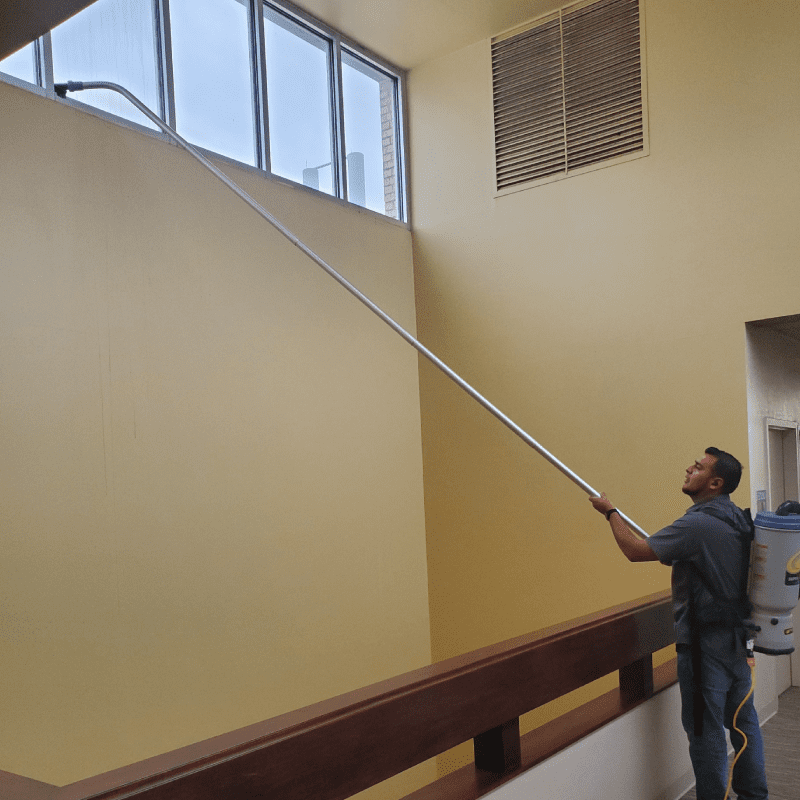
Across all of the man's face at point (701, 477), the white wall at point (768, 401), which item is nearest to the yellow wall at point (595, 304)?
the white wall at point (768, 401)

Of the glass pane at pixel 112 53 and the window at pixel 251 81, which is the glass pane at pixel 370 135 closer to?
the window at pixel 251 81

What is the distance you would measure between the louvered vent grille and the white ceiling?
0.15 m

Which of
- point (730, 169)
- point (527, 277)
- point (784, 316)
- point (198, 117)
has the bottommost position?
point (784, 316)

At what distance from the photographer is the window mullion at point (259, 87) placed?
4848 mm

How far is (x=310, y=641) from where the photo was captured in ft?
15.4

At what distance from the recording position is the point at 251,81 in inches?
193

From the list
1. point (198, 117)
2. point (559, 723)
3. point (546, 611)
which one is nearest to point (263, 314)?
point (198, 117)

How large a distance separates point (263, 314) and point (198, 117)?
1.05m

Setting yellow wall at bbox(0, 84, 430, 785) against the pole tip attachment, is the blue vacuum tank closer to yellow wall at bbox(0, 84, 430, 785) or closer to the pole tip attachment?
yellow wall at bbox(0, 84, 430, 785)

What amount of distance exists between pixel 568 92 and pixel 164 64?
2307mm

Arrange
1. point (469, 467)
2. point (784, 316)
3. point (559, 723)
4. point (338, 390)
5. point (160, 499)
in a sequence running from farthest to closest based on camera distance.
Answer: point (469, 467), point (338, 390), point (784, 316), point (160, 499), point (559, 723)

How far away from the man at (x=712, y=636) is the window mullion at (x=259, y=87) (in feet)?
10.4

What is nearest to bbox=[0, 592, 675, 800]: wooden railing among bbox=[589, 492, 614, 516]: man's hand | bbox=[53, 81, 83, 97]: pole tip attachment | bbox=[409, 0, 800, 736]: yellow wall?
bbox=[589, 492, 614, 516]: man's hand

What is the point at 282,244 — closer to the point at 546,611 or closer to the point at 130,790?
the point at 546,611
